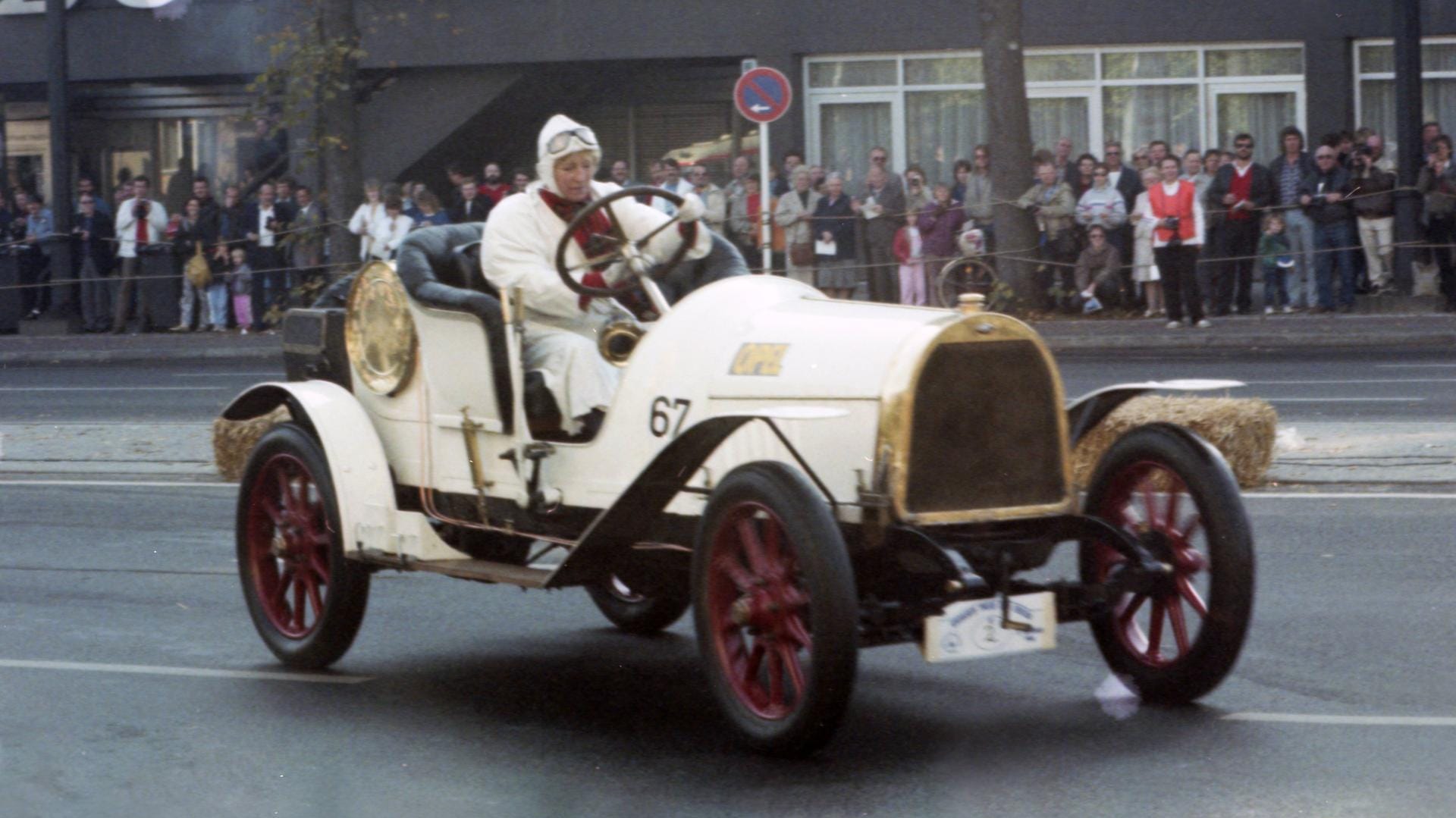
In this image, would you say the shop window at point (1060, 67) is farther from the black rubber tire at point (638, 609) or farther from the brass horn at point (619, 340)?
the brass horn at point (619, 340)

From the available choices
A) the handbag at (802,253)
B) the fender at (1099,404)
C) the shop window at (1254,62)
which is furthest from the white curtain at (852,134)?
the fender at (1099,404)

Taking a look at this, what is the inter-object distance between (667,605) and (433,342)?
136 centimetres

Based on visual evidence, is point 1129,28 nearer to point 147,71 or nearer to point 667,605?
point 147,71

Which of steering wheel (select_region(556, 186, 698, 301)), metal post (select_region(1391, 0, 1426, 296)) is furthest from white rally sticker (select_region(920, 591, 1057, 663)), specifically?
metal post (select_region(1391, 0, 1426, 296))

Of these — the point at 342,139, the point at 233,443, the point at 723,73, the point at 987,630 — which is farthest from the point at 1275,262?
the point at 987,630

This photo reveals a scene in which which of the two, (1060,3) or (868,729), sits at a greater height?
(1060,3)

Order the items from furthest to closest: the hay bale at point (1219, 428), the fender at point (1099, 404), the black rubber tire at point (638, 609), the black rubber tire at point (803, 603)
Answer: the hay bale at point (1219, 428), the black rubber tire at point (638, 609), the fender at point (1099, 404), the black rubber tire at point (803, 603)

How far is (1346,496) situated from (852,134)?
19.2 meters

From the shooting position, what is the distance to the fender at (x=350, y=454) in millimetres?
7230

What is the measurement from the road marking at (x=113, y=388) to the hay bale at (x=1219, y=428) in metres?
10.2

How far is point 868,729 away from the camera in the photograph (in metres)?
6.28

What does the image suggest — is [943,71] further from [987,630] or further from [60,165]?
[987,630]

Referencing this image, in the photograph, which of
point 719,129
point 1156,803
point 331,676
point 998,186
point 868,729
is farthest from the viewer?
point 719,129

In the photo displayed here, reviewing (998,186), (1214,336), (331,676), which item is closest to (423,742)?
(331,676)
